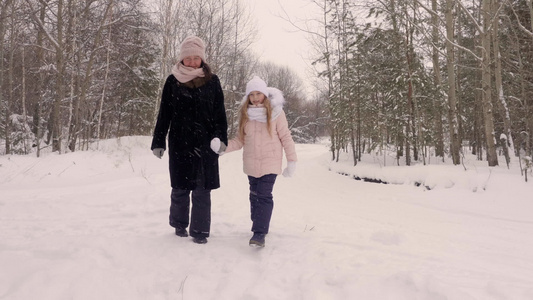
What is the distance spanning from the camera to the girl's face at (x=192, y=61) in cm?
316

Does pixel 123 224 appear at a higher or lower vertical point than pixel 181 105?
lower

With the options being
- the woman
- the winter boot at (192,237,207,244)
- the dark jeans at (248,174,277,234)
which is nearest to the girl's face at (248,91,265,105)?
the woman

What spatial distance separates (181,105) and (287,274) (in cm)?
185

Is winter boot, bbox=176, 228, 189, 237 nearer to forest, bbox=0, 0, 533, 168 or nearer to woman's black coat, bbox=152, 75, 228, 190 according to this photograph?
woman's black coat, bbox=152, 75, 228, 190

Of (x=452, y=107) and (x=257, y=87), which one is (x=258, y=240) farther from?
(x=452, y=107)

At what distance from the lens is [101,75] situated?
699 inches

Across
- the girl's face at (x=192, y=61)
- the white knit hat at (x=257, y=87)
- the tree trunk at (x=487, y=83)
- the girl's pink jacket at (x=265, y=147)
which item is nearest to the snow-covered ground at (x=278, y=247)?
the girl's pink jacket at (x=265, y=147)

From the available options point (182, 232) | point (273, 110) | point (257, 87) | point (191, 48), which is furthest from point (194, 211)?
point (191, 48)

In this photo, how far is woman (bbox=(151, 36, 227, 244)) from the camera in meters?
3.10

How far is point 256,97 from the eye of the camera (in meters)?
3.33

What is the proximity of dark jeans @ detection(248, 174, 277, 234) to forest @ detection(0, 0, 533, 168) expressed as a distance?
5.22 meters

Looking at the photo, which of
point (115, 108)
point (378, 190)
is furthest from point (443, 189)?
point (115, 108)

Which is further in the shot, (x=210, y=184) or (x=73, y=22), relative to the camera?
(x=73, y=22)

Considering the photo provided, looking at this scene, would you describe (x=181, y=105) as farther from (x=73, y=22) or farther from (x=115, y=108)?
(x=115, y=108)
